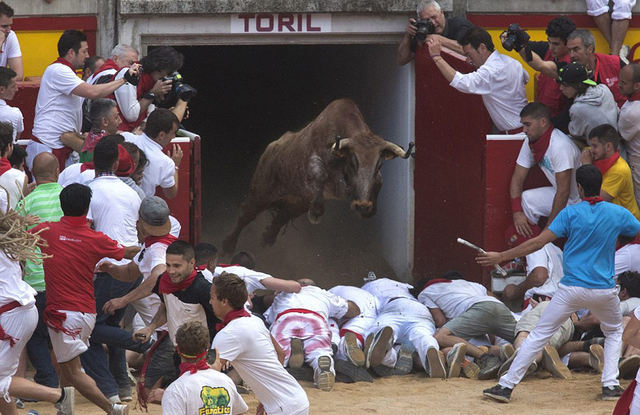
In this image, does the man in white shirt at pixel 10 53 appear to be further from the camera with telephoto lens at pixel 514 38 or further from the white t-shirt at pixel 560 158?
the white t-shirt at pixel 560 158

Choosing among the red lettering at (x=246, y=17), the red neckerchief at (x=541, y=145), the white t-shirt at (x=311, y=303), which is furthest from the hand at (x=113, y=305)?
the red lettering at (x=246, y=17)

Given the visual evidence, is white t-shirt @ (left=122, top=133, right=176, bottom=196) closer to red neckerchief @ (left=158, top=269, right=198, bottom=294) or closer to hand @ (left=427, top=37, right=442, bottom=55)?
red neckerchief @ (left=158, top=269, right=198, bottom=294)

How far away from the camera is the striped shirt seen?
331 inches

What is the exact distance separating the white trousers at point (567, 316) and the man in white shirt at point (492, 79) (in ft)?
10.6

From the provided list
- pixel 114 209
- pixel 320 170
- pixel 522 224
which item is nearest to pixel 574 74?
pixel 522 224

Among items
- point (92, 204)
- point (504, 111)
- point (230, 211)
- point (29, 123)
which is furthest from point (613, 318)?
point (230, 211)

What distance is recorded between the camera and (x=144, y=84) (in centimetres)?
1071

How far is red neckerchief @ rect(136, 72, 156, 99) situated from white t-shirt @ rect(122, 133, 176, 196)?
0.79 meters

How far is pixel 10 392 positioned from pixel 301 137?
7.07m

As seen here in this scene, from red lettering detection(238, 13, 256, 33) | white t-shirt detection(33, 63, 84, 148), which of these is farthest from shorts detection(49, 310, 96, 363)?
red lettering detection(238, 13, 256, 33)

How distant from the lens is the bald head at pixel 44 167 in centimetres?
866

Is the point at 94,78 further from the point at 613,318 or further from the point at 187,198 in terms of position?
the point at 613,318

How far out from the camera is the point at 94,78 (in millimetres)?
10594

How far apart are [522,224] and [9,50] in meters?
5.46
